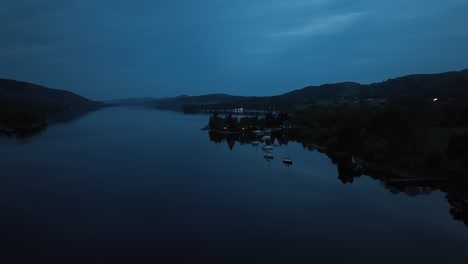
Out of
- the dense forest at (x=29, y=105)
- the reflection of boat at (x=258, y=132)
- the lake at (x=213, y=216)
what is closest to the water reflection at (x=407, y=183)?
the lake at (x=213, y=216)

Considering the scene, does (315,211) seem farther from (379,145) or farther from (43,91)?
Result: (43,91)

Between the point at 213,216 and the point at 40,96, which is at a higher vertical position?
the point at 40,96

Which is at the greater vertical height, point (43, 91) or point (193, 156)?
point (43, 91)

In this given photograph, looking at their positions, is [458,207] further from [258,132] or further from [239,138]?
[258,132]

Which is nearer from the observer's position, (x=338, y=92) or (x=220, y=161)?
(x=220, y=161)

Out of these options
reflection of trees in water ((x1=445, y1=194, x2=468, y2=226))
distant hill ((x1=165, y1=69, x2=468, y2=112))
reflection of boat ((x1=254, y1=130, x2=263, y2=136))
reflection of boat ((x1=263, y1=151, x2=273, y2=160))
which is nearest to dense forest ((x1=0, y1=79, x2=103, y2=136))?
reflection of boat ((x1=254, y1=130, x2=263, y2=136))

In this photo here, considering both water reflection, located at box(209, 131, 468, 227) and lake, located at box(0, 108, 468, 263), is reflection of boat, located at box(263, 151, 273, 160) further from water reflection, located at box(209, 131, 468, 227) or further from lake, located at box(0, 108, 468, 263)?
lake, located at box(0, 108, 468, 263)

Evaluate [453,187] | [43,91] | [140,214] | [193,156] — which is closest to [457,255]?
[453,187]

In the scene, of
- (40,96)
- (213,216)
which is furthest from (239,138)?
(40,96)

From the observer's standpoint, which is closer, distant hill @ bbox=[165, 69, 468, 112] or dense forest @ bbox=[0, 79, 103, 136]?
distant hill @ bbox=[165, 69, 468, 112]
